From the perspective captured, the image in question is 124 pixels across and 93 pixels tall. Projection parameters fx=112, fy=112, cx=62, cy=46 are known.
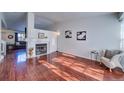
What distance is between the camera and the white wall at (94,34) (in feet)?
17.9

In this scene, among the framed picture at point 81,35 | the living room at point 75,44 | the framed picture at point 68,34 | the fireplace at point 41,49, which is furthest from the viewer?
the framed picture at point 68,34

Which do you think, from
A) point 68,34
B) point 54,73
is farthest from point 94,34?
point 54,73

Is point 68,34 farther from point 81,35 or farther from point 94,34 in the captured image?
point 94,34

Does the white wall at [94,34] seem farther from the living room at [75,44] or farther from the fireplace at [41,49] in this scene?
the fireplace at [41,49]

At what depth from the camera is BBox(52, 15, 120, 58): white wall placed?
5.47 m

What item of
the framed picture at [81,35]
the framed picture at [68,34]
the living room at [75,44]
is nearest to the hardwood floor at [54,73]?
the living room at [75,44]

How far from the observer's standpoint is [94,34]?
628cm

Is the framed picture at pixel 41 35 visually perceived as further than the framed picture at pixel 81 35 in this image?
Yes

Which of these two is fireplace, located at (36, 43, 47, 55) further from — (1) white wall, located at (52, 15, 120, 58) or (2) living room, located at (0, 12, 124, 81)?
(1) white wall, located at (52, 15, 120, 58)

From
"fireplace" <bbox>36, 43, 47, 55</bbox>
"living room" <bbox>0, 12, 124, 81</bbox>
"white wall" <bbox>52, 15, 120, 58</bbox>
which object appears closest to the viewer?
"living room" <bbox>0, 12, 124, 81</bbox>

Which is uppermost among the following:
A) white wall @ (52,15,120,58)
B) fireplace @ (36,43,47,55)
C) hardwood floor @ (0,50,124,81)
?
white wall @ (52,15,120,58)

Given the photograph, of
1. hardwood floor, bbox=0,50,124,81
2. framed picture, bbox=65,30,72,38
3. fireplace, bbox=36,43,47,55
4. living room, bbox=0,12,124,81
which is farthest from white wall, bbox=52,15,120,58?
hardwood floor, bbox=0,50,124,81
